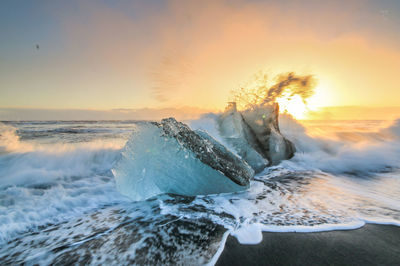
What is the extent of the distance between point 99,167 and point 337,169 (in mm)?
5825

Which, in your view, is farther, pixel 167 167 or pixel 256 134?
pixel 256 134

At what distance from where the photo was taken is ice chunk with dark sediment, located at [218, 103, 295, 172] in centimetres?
461

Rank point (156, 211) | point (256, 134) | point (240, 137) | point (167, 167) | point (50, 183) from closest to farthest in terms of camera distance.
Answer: point (156, 211) → point (167, 167) → point (50, 183) → point (240, 137) → point (256, 134)

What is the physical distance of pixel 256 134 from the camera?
5.19 meters

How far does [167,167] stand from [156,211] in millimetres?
556

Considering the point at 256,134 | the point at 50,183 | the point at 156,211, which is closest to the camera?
the point at 156,211

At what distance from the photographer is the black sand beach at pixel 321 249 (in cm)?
121

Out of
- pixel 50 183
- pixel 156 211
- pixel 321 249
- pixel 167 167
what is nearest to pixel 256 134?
pixel 167 167

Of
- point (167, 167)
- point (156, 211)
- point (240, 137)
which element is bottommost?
point (156, 211)

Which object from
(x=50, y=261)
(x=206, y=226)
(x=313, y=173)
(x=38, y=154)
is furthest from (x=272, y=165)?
(x=38, y=154)

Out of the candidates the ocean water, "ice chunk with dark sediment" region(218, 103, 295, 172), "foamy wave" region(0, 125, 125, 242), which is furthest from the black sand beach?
"ice chunk with dark sediment" region(218, 103, 295, 172)

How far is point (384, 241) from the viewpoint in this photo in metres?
1.41

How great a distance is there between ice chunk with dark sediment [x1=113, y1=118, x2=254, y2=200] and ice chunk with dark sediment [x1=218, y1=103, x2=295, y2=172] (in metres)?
2.14

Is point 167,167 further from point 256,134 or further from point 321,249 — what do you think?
point 256,134
